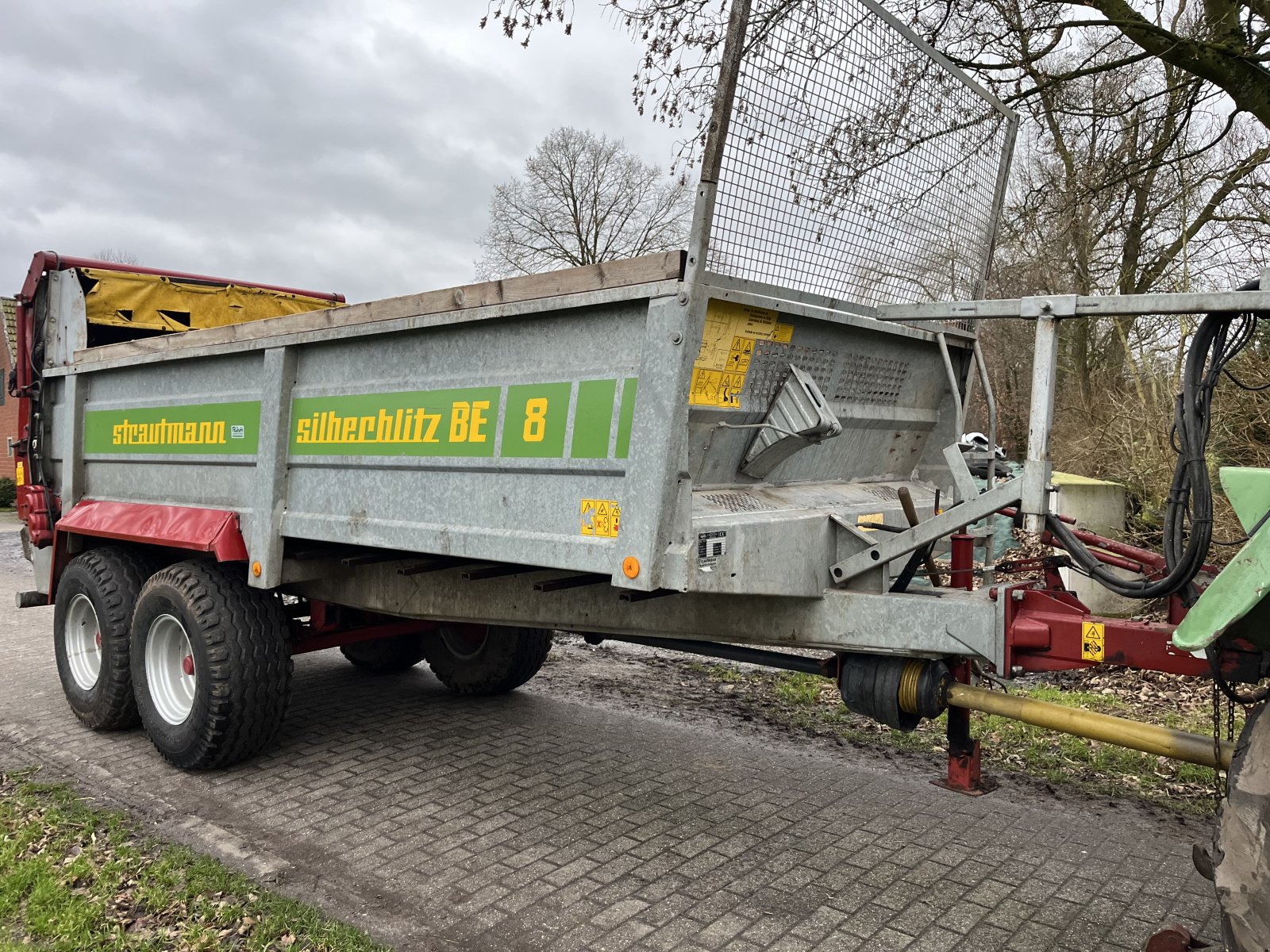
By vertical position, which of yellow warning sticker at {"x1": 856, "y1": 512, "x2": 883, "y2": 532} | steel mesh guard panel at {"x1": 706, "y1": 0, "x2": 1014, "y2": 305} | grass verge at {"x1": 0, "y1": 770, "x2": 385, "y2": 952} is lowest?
grass verge at {"x1": 0, "y1": 770, "x2": 385, "y2": 952}

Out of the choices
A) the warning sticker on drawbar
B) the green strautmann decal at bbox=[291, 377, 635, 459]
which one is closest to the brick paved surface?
the warning sticker on drawbar

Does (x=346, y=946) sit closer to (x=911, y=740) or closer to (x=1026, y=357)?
(x=911, y=740)

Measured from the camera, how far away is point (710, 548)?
282 centimetres

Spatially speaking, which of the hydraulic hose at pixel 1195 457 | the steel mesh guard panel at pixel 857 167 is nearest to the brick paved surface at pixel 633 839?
the hydraulic hose at pixel 1195 457

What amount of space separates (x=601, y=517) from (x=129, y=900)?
211 cm

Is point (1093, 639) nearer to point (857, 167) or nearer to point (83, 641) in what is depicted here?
point (857, 167)

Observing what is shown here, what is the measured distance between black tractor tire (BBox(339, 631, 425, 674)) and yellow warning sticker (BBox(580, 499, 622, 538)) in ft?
11.8

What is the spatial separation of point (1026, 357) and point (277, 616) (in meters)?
10.9

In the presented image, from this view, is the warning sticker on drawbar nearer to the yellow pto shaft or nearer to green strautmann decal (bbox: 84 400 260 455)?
the yellow pto shaft

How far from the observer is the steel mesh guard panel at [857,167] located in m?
2.89

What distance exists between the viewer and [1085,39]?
8344mm

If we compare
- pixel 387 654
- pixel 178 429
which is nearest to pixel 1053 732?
pixel 387 654

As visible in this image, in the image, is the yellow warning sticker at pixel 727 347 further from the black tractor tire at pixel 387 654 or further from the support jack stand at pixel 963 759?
the black tractor tire at pixel 387 654

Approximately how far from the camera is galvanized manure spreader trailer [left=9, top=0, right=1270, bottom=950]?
2.61m
